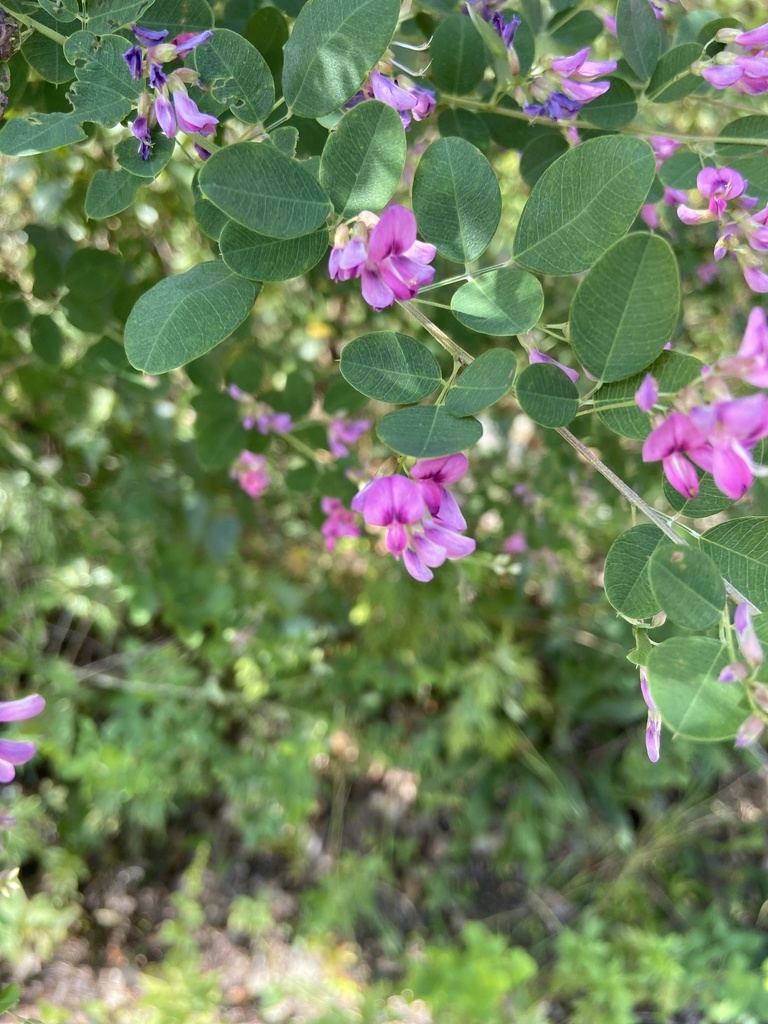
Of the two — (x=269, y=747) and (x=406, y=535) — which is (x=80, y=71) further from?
(x=269, y=747)

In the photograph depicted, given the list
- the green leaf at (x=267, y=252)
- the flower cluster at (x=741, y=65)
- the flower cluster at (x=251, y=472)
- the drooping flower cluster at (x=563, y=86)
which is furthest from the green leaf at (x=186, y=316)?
the flower cluster at (x=251, y=472)

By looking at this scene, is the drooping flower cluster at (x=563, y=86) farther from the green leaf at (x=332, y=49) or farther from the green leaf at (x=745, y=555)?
the green leaf at (x=745, y=555)

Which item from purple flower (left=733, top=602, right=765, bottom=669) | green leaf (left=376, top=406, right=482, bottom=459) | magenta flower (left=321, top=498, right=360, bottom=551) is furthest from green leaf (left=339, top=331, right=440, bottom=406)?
magenta flower (left=321, top=498, right=360, bottom=551)

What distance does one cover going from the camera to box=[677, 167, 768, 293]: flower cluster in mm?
619

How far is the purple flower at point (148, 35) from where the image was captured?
546mm

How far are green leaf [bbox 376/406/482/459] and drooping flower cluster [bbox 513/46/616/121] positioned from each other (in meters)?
0.33

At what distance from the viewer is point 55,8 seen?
54cm

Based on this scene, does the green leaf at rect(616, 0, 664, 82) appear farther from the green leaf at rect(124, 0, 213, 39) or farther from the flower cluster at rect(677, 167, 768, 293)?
the green leaf at rect(124, 0, 213, 39)

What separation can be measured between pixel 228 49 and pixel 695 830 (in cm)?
241

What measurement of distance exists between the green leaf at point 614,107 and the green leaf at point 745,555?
410 mm

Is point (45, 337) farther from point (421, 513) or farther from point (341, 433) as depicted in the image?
point (421, 513)

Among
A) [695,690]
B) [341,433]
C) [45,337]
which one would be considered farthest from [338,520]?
[695,690]

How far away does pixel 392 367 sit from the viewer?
1.79 ft

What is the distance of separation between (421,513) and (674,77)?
480mm
